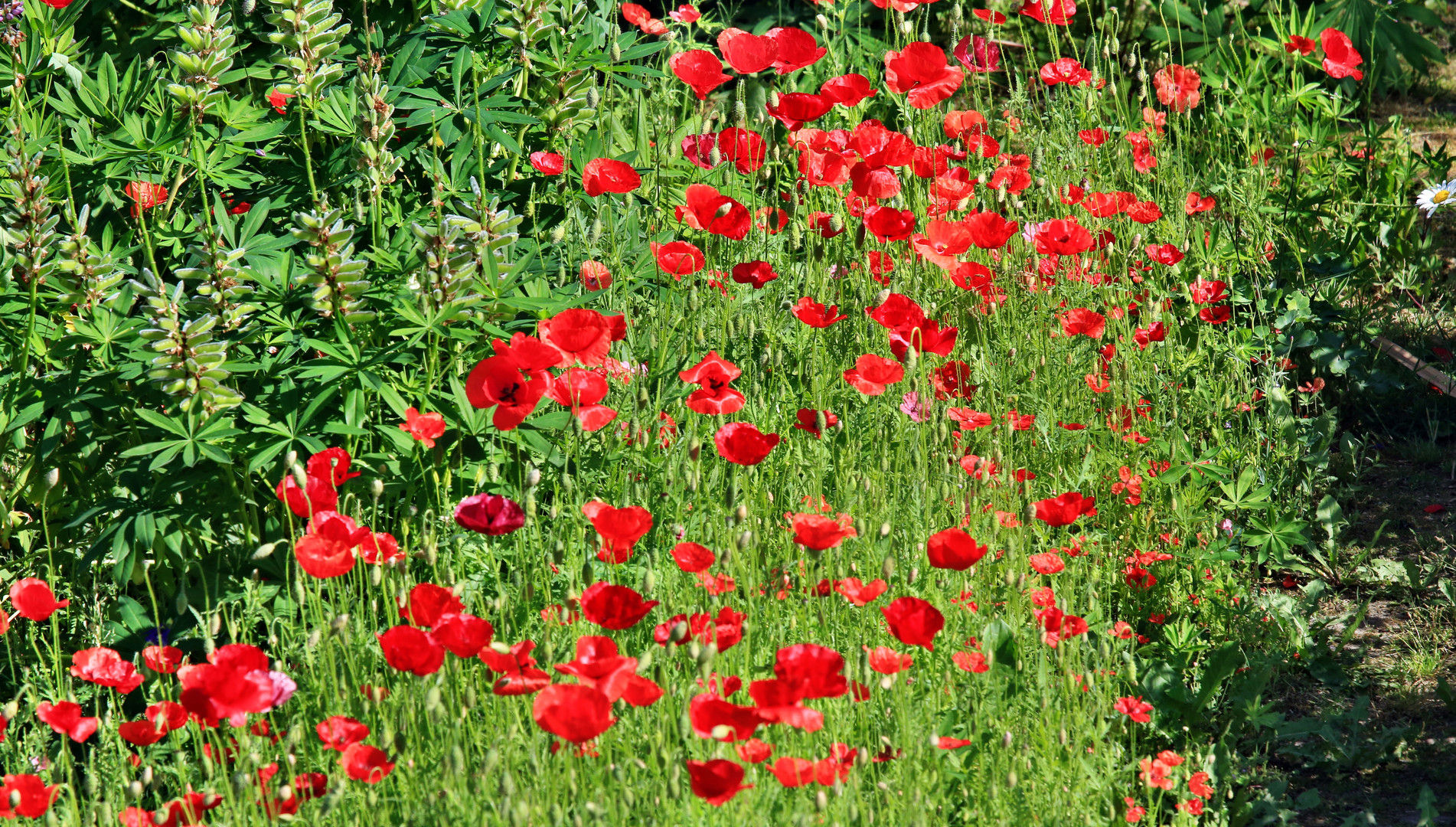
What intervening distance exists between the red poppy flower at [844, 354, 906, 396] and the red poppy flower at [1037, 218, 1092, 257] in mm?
645

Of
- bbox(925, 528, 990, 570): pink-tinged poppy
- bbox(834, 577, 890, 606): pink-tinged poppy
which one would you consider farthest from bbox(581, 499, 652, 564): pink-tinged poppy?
bbox(925, 528, 990, 570): pink-tinged poppy

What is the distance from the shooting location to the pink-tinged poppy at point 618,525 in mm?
1847

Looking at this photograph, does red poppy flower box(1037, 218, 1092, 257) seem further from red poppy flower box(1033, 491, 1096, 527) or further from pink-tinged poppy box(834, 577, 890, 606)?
pink-tinged poppy box(834, 577, 890, 606)

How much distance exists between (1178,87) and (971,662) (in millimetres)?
2662

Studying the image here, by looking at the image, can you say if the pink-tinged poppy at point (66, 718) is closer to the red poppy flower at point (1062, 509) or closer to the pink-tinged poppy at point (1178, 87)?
the red poppy flower at point (1062, 509)

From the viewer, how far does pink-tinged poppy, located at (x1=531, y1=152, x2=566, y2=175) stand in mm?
2732

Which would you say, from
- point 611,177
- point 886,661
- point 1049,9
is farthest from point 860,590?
Result: point 1049,9

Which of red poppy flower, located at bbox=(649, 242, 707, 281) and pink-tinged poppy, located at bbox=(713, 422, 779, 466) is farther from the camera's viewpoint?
red poppy flower, located at bbox=(649, 242, 707, 281)

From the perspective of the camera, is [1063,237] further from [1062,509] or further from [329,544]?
[329,544]

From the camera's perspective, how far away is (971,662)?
1.90m

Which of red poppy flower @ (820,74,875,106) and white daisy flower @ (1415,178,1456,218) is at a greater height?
red poppy flower @ (820,74,875,106)

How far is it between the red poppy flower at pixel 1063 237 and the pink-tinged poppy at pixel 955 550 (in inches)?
44.3

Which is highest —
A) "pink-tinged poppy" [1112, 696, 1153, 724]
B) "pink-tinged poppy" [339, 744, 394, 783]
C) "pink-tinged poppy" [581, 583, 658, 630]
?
"pink-tinged poppy" [581, 583, 658, 630]

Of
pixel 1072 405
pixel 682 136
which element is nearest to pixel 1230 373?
pixel 1072 405
